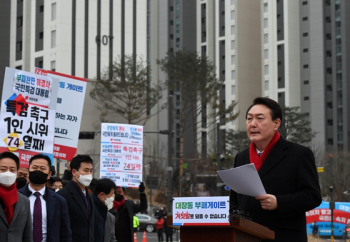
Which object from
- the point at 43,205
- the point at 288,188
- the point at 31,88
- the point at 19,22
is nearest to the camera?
the point at 288,188

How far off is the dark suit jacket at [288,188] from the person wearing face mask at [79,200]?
365 cm

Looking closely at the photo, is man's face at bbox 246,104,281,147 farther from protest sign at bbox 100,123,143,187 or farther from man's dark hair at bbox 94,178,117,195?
protest sign at bbox 100,123,143,187

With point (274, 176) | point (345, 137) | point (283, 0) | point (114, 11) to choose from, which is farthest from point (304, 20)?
point (274, 176)

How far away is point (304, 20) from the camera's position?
10838 centimetres

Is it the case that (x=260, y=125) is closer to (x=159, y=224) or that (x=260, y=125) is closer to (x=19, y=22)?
(x=159, y=224)

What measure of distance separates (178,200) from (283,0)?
10589 centimetres

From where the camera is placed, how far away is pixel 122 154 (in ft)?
52.2

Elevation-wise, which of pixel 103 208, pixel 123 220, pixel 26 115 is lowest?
pixel 123 220

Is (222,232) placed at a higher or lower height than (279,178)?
lower

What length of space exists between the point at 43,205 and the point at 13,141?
16.0 ft

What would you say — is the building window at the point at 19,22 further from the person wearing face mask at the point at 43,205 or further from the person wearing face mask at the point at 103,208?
the person wearing face mask at the point at 43,205

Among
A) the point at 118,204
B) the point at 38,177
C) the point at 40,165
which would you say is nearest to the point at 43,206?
the point at 38,177

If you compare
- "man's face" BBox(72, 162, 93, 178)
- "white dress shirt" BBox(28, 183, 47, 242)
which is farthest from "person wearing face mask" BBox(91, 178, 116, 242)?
"white dress shirt" BBox(28, 183, 47, 242)

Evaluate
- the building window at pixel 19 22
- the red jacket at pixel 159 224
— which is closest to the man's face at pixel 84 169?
the red jacket at pixel 159 224
